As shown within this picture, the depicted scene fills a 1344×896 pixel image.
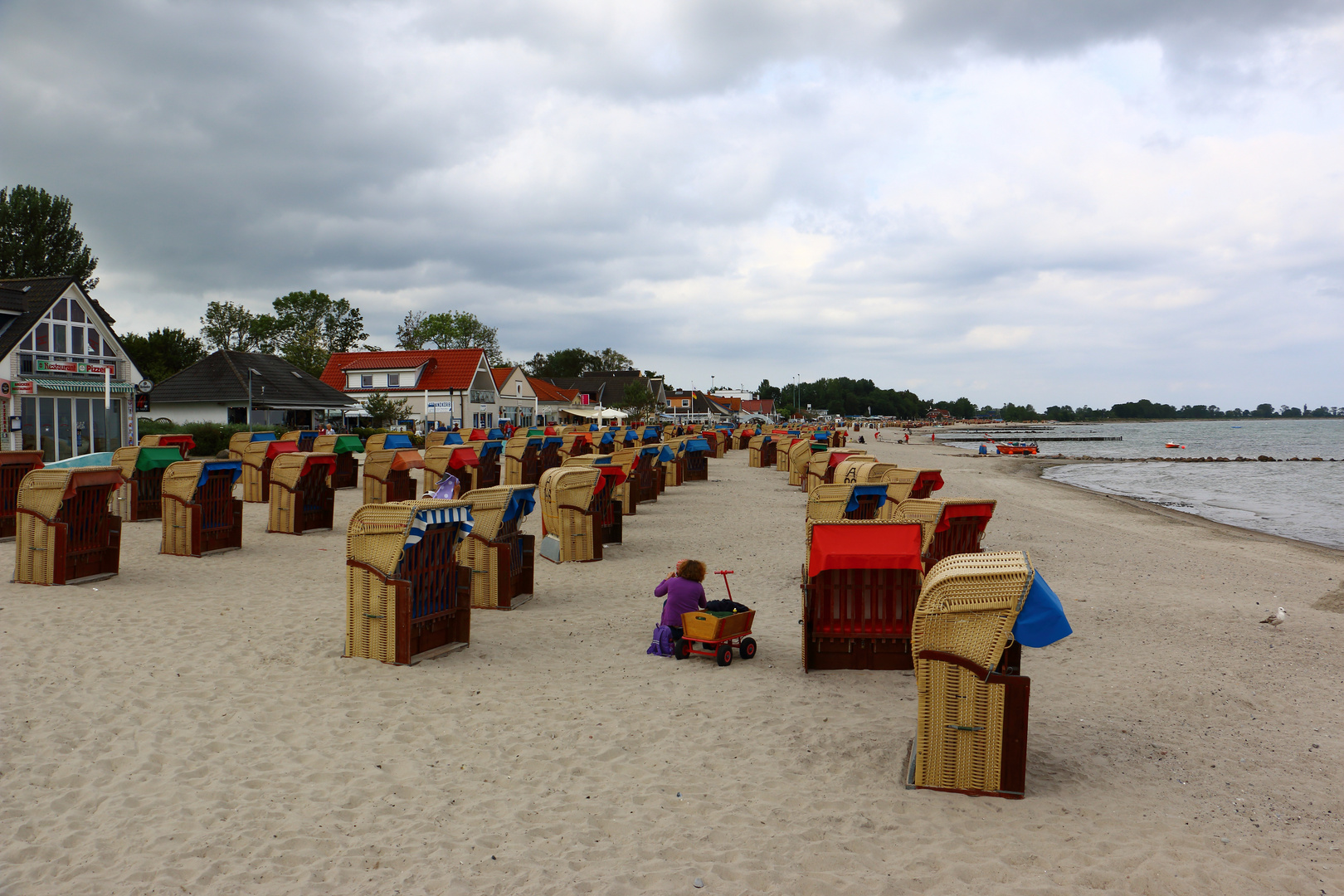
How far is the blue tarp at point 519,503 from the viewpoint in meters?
10.1

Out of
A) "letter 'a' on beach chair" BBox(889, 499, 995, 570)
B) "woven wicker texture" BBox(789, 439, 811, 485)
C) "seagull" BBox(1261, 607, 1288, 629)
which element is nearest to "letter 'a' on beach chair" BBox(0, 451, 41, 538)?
"letter 'a' on beach chair" BBox(889, 499, 995, 570)

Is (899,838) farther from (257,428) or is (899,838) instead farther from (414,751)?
(257,428)

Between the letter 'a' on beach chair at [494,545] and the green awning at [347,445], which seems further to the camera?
the green awning at [347,445]

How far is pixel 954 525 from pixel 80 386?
31.3 metres

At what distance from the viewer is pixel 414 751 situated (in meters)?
5.80

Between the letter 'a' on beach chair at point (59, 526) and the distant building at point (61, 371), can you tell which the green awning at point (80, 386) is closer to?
the distant building at point (61, 371)

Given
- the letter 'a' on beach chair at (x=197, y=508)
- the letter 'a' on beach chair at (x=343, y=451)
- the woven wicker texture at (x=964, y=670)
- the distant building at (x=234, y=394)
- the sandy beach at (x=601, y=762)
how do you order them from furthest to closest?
the distant building at (x=234, y=394) → the letter 'a' on beach chair at (x=343, y=451) → the letter 'a' on beach chair at (x=197, y=508) → the woven wicker texture at (x=964, y=670) → the sandy beach at (x=601, y=762)

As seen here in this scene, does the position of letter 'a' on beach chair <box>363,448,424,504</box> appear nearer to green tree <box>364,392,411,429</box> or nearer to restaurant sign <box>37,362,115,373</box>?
restaurant sign <box>37,362,115,373</box>

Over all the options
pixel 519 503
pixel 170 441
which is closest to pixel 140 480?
pixel 170 441

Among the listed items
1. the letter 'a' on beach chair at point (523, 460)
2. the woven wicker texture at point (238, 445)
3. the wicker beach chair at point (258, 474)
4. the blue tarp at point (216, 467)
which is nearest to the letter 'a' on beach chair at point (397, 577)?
the blue tarp at point (216, 467)

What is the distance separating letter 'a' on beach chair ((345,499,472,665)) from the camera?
759 centimetres

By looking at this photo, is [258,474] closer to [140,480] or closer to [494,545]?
[140,480]

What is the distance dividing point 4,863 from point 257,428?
36.1m

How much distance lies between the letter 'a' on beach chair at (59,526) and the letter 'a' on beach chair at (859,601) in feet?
30.4
